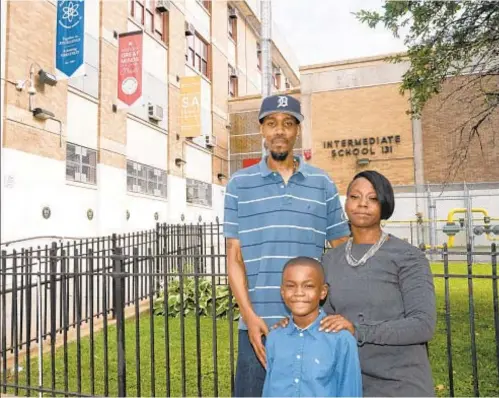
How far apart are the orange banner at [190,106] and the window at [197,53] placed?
2643 millimetres

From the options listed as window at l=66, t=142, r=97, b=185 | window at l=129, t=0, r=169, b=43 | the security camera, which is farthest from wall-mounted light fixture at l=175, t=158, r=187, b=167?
the security camera

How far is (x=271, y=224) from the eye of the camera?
2514mm

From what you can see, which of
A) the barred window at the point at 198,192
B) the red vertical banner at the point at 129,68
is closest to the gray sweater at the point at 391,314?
the red vertical banner at the point at 129,68

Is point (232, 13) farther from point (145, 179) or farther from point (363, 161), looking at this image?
point (145, 179)

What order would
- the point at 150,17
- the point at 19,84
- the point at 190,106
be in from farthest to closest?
1. the point at 190,106
2. the point at 150,17
3. the point at 19,84

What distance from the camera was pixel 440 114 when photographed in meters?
24.9

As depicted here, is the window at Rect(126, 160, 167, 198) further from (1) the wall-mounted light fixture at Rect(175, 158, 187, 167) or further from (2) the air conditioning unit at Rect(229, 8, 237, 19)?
(2) the air conditioning unit at Rect(229, 8, 237, 19)

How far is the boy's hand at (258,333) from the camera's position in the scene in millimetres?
2354

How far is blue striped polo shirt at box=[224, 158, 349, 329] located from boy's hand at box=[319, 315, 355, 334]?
1.52 feet

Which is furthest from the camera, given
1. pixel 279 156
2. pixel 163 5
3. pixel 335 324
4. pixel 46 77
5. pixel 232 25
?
pixel 232 25

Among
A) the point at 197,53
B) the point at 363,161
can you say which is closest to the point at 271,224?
the point at 363,161

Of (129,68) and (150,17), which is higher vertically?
(150,17)

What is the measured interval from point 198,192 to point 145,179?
18.0 ft

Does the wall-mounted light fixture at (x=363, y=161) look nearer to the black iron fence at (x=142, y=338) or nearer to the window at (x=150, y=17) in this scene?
the window at (x=150, y=17)
